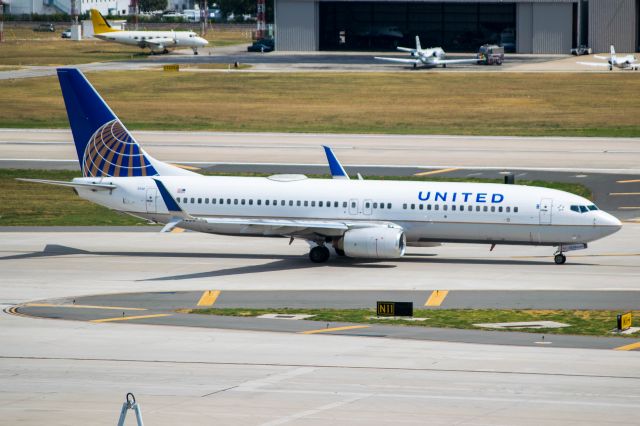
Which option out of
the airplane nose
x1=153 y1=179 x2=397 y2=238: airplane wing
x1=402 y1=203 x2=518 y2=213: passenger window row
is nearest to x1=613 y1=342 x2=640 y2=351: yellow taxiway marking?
the airplane nose

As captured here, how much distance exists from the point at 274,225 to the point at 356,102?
7079 centimetres

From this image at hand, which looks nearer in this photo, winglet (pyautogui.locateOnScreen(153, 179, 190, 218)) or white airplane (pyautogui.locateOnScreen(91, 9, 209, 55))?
winglet (pyautogui.locateOnScreen(153, 179, 190, 218))

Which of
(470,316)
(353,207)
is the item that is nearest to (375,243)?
(353,207)

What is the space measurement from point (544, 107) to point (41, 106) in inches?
1977

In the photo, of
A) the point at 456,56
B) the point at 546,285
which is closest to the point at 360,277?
the point at 546,285

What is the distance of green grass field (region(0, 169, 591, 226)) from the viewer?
64.9 metres

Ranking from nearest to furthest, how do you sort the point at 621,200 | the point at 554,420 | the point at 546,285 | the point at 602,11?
1. the point at 554,420
2. the point at 546,285
3. the point at 621,200
4. the point at 602,11

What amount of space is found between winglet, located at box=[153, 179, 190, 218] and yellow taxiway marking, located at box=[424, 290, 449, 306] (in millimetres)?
11597

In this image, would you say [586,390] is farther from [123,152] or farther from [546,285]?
[123,152]

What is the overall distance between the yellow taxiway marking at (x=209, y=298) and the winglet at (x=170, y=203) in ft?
16.7

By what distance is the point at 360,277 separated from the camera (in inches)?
1956

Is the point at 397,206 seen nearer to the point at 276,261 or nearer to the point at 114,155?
the point at 276,261

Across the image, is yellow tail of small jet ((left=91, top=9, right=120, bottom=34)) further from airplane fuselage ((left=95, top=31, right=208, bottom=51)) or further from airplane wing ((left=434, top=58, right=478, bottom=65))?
airplane wing ((left=434, top=58, right=478, bottom=65))

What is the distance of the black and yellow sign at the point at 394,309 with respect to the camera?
41438 millimetres
